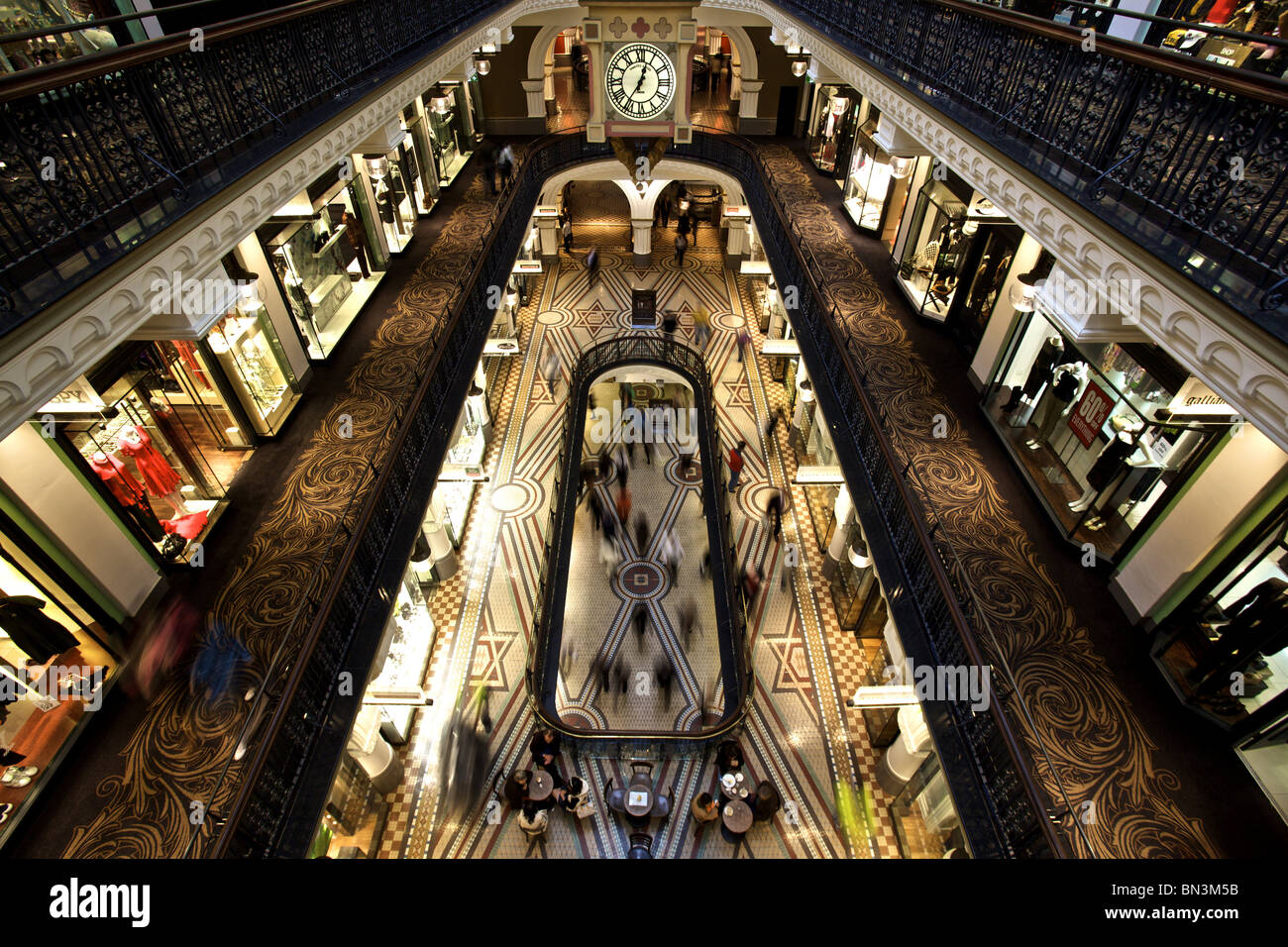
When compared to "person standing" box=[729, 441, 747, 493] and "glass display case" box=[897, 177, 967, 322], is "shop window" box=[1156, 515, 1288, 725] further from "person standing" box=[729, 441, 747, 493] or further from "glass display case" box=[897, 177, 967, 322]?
"person standing" box=[729, 441, 747, 493]

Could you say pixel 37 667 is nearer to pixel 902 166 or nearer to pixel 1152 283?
pixel 1152 283

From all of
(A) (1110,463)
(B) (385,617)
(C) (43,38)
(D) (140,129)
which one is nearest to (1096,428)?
(A) (1110,463)

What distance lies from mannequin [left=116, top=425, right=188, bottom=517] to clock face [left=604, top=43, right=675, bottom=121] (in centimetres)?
862

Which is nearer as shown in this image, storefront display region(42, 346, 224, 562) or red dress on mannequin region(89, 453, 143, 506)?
storefront display region(42, 346, 224, 562)

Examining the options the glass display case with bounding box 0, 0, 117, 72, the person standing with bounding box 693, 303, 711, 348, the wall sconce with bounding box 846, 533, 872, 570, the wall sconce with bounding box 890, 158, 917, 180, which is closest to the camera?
the glass display case with bounding box 0, 0, 117, 72

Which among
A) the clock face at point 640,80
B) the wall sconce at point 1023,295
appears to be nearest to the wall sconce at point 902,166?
the wall sconce at point 1023,295

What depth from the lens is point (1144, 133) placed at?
310 cm

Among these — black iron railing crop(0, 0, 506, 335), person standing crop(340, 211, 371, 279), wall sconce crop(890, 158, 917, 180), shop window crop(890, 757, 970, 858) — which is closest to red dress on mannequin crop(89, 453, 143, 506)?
black iron railing crop(0, 0, 506, 335)

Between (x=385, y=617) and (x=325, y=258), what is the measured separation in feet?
15.2

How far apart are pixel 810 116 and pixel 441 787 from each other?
1413cm

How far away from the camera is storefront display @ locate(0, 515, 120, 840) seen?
350 cm
